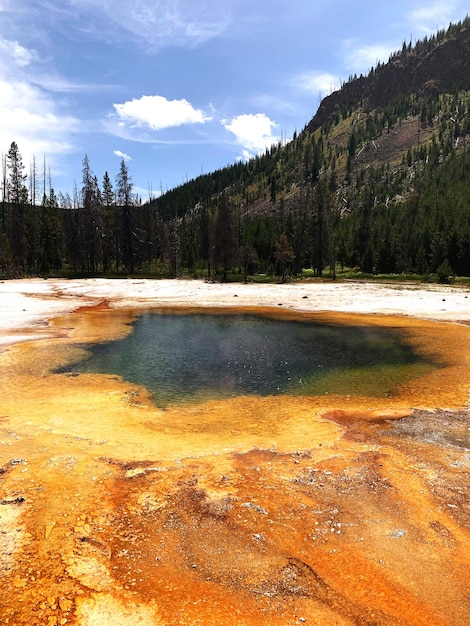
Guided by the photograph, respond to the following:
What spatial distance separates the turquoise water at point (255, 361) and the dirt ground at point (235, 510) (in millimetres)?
1509

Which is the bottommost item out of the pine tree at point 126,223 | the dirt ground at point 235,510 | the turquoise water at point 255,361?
the dirt ground at point 235,510

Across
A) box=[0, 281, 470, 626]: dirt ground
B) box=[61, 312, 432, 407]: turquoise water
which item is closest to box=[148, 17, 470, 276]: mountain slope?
box=[61, 312, 432, 407]: turquoise water

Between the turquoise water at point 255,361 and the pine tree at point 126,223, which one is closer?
the turquoise water at point 255,361

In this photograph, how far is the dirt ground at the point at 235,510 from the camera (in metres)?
5.29

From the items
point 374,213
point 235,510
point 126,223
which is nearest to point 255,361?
point 235,510

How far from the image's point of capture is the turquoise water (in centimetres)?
1562

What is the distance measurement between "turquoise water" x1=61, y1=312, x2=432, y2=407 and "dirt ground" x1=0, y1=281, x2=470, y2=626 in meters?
1.51

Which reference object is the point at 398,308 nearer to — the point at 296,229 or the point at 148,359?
the point at 148,359

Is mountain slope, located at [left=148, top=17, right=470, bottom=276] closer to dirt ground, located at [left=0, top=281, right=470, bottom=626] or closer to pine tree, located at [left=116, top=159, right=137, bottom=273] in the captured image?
pine tree, located at [left=116, top=159, right=137, bottom=273]

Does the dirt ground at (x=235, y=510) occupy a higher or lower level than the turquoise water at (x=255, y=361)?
lower

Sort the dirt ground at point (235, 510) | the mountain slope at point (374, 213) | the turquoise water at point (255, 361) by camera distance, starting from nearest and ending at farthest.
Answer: the dirt ground at point (235, 510) < the turquoise water at point (255, 361) < the mountain slope at point (374, 213)

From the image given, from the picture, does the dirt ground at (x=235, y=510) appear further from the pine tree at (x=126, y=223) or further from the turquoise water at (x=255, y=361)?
the pine tree at (x=126, y=223)

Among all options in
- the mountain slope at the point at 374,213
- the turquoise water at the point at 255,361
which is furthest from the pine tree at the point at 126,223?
the turquoise water at the point at 255,361

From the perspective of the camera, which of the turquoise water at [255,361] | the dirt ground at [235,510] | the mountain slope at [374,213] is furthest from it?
the mountain slope at [374,213]
